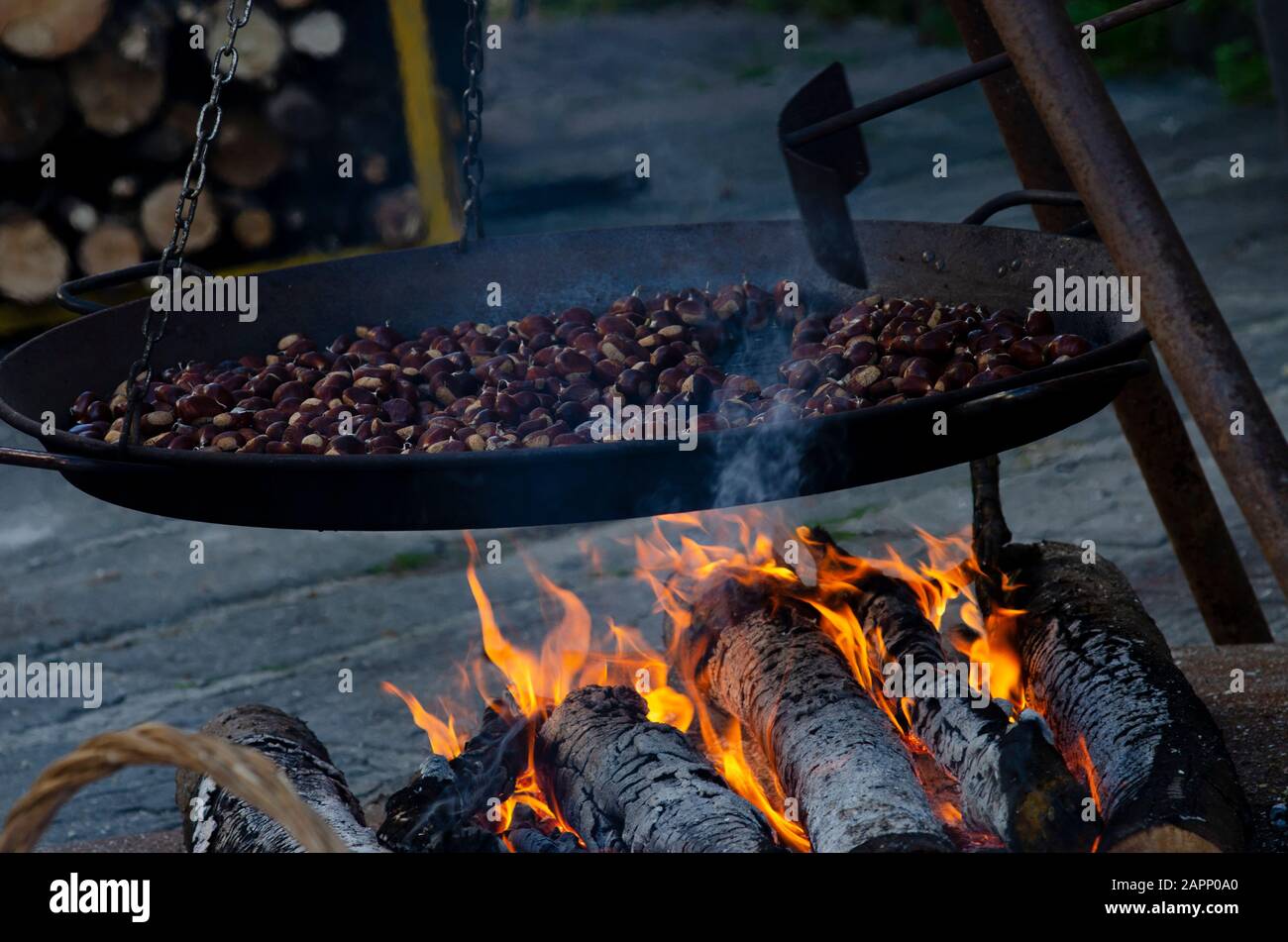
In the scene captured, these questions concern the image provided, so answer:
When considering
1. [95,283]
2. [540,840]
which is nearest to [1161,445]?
[540,840]

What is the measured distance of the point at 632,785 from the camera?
6.20 ft

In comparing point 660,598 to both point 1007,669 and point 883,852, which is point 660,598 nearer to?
point 1007,669

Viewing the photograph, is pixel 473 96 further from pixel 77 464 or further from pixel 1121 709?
pixel 1121 709

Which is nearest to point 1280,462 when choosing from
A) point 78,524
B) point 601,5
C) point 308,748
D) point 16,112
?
point 308,748

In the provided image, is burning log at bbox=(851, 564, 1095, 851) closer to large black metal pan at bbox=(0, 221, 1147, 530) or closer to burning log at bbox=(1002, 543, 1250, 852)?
burning log at bbox=(1002, 543, 1250, 852)

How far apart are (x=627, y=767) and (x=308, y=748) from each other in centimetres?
51

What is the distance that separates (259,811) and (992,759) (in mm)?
986

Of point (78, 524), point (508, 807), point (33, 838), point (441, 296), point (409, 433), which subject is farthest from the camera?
point (78, 524)

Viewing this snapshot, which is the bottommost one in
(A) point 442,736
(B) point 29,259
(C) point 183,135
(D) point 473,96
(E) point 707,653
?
(A) point 442,736

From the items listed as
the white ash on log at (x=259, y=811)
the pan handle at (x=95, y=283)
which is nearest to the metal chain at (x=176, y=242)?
the pan handle at (x=95, y=283)

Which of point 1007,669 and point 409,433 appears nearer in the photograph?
point 409,433

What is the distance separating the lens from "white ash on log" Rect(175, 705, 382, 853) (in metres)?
1.82

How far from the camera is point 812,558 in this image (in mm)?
2479

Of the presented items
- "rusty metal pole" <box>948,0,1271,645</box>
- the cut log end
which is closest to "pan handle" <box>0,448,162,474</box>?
"rusty metal pole" <box>948,0,1271,645</box>
